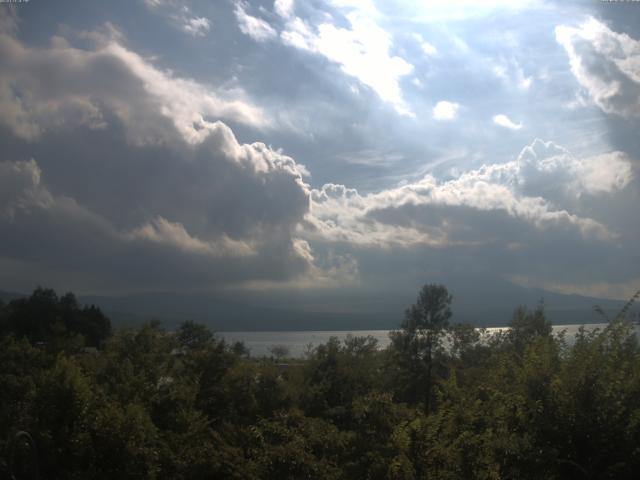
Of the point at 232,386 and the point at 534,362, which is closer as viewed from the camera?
the point at 534,362

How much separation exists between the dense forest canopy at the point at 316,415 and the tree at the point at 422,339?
7.49 metres

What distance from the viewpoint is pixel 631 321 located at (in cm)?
1092

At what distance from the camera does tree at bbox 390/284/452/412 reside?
3903 cm

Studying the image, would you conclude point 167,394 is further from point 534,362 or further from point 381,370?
point 534,362

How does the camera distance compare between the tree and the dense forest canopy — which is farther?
the tree

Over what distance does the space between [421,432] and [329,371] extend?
12369 mm

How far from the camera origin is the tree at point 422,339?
39.0 m

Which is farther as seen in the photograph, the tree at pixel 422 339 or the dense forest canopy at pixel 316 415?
the tree at pixel 422 339

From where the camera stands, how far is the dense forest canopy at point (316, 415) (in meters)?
9.70

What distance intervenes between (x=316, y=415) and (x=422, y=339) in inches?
823

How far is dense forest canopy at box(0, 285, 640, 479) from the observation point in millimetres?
9703

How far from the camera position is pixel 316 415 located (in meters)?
22.4

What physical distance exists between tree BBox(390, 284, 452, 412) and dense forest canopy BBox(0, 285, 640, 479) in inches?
295

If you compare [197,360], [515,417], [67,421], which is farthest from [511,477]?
[197,360]
